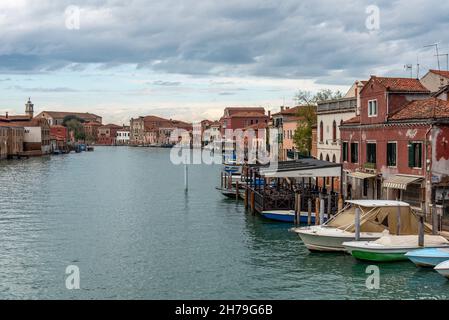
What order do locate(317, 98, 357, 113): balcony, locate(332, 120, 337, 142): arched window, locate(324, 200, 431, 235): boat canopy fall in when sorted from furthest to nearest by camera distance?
locate(332, 120, 337, 142): arched window → locate(317, 98, 357, 113): balcony → locate(324, 200, 431, 235): boat canopy

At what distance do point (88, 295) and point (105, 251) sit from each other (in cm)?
711

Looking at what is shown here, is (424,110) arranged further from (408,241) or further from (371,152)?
(408,241)

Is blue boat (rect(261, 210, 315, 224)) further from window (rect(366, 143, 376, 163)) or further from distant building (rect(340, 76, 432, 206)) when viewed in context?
window (rect(366, 143, 376, 163))

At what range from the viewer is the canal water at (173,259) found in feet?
70.0

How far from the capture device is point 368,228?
26.8m

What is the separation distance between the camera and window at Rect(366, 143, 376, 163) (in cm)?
3616

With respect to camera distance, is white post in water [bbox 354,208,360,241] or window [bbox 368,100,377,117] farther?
window [bbox 368,100,377,117]

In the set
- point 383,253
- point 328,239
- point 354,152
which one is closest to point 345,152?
point 354,152

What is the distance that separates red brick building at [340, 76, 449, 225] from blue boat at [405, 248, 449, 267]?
7210mm

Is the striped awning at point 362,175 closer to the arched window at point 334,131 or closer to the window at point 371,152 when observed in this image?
the window at point 371,152

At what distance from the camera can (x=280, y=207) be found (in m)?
36.6

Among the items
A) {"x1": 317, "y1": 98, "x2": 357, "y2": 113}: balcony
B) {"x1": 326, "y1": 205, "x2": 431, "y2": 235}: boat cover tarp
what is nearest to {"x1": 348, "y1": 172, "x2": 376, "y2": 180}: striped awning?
{"x1": 317, "y1": 98, "x2": 357, "y2": 113}: balcony
